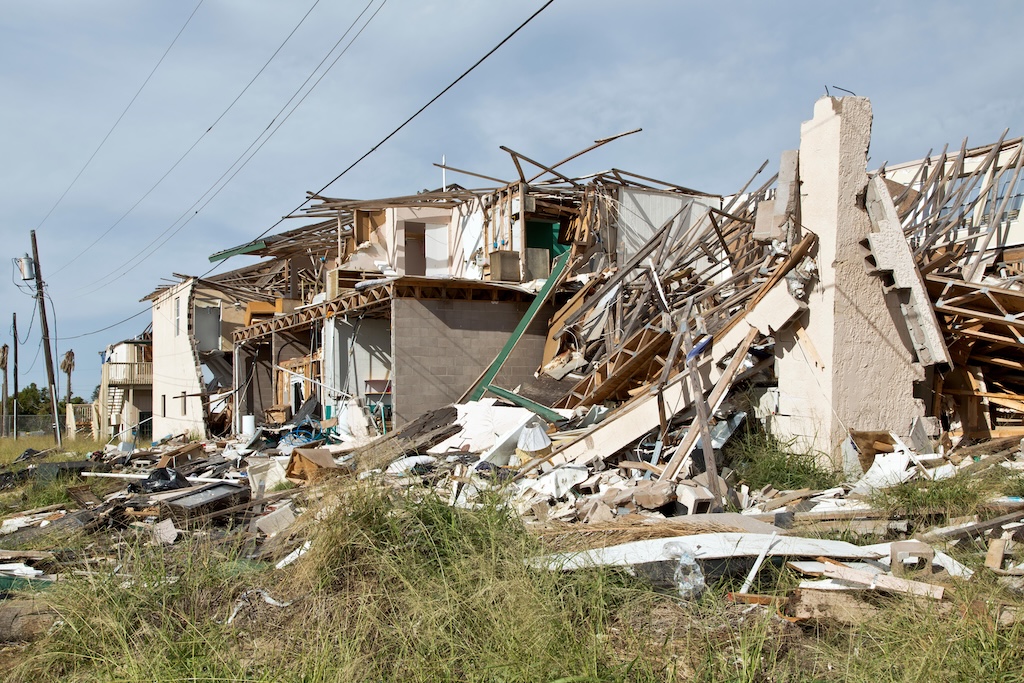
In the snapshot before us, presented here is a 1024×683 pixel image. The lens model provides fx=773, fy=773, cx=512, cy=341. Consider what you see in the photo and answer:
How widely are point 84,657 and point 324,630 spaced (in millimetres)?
1400

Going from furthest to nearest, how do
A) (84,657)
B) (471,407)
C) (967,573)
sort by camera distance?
(471,407) < (967,573) < (84,657)

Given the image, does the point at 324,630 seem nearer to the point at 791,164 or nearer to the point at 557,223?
the point at 791,164

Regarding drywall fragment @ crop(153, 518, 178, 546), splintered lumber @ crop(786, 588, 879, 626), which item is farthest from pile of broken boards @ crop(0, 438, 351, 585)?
splintered lumber @ crop(786, 588, 879, 626)

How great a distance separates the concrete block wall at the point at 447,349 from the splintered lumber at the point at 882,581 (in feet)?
36.1

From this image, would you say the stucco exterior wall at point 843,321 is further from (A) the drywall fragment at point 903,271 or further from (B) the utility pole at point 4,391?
(B) the utility pole at point 4,391

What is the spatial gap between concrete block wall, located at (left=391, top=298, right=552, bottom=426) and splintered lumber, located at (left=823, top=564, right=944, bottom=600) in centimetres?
1101

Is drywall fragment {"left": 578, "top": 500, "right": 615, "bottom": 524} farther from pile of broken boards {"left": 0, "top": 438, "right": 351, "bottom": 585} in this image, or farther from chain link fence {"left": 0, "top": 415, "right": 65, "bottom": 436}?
chain link fence {"left": 0, "top": 415, "right": 65, "bottom": 436}

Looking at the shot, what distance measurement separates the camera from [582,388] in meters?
12.6

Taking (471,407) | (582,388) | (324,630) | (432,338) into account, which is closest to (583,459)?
(582,388)

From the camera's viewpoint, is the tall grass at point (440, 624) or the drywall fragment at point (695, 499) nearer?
the tall grass at point (440, 624)

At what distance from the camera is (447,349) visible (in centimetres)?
1620

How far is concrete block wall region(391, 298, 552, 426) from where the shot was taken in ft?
51.6

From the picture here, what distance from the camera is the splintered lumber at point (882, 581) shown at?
15.2ft

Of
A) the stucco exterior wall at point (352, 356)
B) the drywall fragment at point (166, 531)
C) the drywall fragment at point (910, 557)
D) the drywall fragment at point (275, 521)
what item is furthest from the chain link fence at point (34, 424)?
the drywall fragment at point (910, 557)
